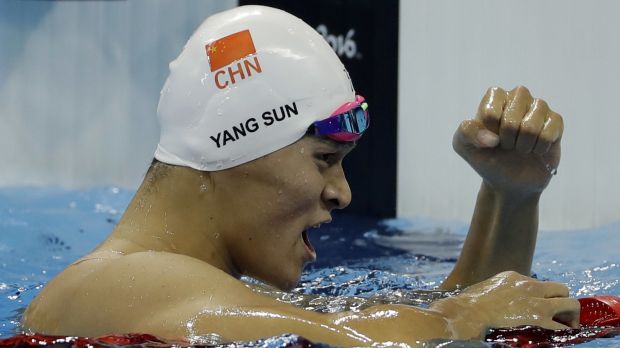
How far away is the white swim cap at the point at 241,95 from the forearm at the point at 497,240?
0.77 m

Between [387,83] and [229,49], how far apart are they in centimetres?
387

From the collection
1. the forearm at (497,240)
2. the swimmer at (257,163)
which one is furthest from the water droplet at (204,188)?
the forearm at (497,240)

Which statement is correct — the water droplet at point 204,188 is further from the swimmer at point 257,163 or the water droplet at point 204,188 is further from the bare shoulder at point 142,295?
the bare shoulder at point 142,295

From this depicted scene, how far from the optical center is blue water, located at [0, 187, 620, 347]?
148 inches

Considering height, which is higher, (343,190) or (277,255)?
(343,190)

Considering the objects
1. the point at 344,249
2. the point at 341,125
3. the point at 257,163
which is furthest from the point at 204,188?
the point at 344,249

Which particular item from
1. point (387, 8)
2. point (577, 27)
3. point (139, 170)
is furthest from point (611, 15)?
point (139, 170)

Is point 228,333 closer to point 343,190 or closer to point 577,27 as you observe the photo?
point 343,190

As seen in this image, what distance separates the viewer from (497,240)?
315 centimetres

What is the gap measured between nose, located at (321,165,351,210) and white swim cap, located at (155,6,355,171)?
0.12m

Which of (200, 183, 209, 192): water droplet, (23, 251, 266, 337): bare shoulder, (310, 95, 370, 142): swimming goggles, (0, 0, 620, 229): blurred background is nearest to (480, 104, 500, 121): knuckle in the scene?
(310, 95, 370, 142): swimming goggles

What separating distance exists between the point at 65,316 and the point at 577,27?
401cm

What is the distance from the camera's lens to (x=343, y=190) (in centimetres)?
257

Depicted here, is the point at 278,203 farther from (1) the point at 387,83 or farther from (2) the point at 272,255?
(1) the point at 387,83
